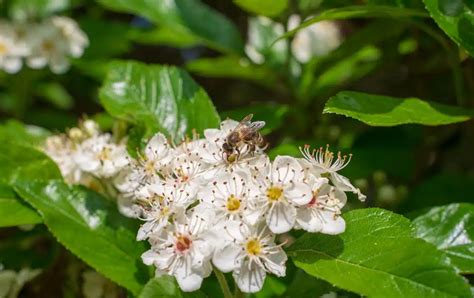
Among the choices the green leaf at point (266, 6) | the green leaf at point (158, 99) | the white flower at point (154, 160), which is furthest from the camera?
the green leaf at point (266, 6)

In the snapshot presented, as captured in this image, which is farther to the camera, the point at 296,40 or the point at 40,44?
the point at 296,40

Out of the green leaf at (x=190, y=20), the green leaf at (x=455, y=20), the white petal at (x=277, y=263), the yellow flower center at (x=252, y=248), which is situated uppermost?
the green leaf at (x=455, y=20)

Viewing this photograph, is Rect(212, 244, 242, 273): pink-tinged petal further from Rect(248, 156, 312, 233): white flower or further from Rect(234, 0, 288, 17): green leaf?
Rect(234, 0, 288, 17): green leaf

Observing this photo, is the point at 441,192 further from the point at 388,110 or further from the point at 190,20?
the point at 190,20

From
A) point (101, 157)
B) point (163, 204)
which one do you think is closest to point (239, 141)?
point (163, 204)

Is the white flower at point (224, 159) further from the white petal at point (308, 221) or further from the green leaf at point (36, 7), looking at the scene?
the green leaf at point (36, 7)

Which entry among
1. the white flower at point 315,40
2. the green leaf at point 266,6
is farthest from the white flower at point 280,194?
the white flower at point 315,40

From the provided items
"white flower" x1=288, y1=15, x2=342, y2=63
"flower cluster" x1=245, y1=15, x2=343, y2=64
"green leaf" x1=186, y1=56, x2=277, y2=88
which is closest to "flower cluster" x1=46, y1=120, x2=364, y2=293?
"green leaf" x1=186, y1=56, x2=277, y2=88
